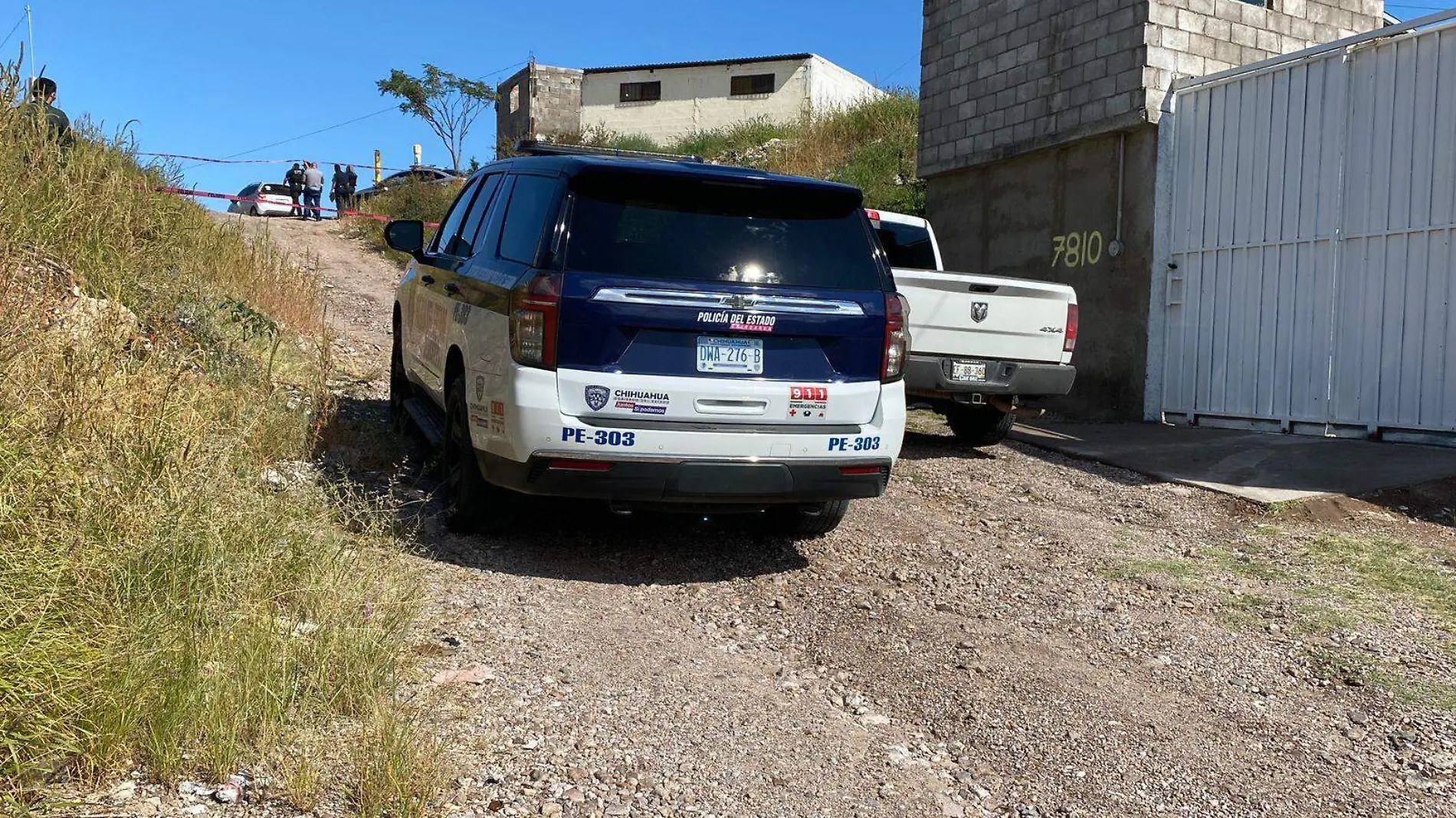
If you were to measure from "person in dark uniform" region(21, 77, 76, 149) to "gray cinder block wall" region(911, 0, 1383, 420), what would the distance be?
33.1ft

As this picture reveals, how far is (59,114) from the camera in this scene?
9367 millimetres

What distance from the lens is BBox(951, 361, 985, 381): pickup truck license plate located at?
9.25m

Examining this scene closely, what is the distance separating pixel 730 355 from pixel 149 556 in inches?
99.5

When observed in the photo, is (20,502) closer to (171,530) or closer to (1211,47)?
(171,530)

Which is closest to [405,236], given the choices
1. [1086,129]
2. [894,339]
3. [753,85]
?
[894,339]

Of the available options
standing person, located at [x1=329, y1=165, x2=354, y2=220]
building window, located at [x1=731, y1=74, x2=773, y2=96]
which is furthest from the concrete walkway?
building window, located at [x1=731, y1=74, x2=773, y2=96]

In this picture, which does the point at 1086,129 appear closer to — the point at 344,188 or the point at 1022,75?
the point at 1022,75

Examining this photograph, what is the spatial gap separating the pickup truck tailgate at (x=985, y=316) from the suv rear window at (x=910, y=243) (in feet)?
6.55

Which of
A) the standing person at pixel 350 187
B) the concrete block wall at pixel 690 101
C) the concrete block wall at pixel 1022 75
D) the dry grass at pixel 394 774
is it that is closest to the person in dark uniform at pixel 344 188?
the standing person at pixel 350 187

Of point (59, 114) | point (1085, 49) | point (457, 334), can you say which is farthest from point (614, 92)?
point (457, 334)

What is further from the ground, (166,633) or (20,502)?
(20,502)

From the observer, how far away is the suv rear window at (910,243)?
11336mm

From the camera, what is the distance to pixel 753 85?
3812 centimetres

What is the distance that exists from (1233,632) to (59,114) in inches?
369
